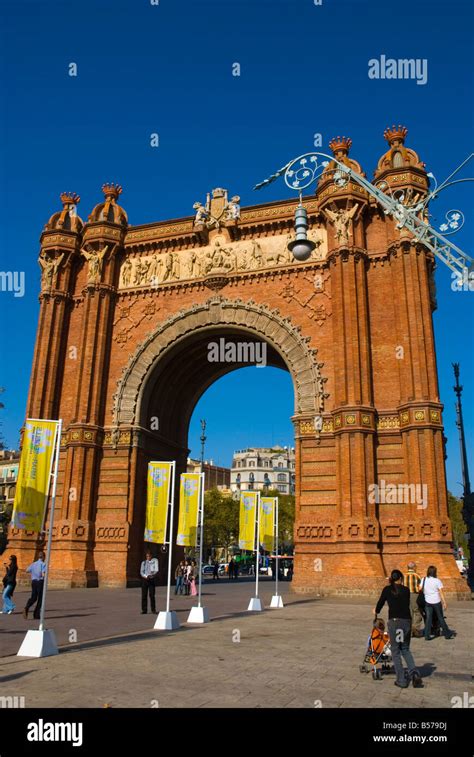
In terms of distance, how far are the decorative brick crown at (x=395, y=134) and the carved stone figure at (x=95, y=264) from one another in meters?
16.7

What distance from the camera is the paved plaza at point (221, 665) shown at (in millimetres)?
7457

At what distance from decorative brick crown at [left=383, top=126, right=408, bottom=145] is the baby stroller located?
89.4ft

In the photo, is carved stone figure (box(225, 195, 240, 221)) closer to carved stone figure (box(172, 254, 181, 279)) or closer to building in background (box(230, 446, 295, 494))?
carved stone figure (box(172, 254, 181, 279))

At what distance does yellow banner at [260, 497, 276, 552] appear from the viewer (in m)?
24.1

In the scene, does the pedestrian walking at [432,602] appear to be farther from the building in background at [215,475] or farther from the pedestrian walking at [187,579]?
the building in background at [215,475]

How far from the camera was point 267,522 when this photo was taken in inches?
970

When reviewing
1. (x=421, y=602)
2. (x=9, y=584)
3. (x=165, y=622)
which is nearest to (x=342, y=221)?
(x=421, y=602)

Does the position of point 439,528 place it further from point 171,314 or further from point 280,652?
point 171,314

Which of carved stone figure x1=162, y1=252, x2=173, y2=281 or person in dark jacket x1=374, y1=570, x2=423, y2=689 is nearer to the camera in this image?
person in dark jacket x1=374, y1=570, x2=423, y2=689

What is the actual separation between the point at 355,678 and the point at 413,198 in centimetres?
2411

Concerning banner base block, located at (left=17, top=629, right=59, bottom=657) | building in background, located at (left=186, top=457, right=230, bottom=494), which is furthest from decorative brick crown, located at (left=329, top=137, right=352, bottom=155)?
building in background, located at (left=186, top=457, right=230, bottom=494)

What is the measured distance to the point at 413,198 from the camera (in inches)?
1101

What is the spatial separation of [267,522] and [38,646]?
15005 mm
